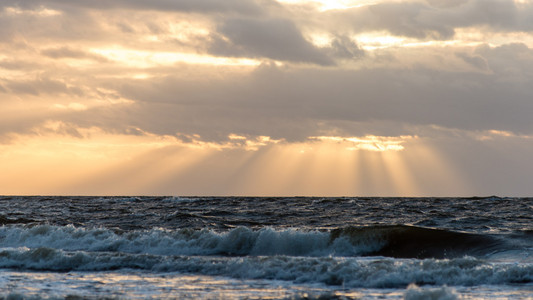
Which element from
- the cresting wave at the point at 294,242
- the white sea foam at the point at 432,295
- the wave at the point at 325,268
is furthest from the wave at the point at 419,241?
the white sea foam at the point at 432,295

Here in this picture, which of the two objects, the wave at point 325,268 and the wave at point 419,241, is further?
the wave at point 419,241

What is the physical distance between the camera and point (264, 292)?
1605 cm

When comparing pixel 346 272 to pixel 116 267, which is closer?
pixel 346 272

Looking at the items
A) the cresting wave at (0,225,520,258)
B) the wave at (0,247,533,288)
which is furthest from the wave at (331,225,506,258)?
the wave at (0,247,533,288)

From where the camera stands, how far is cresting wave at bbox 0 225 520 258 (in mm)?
25234

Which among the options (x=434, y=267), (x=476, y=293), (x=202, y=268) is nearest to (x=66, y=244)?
(x=202, y=268)

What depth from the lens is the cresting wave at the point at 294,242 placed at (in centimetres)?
2523

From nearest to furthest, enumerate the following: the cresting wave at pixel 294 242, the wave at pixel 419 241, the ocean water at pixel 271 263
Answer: the ocean water at pixel 271 263
the wave at pixel 419 241
the cresting wave at pixel 294 242

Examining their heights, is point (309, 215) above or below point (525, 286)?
above

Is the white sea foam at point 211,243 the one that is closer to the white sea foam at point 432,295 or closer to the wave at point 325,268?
the wave at point 325,268

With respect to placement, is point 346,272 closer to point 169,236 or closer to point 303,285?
point 303,285

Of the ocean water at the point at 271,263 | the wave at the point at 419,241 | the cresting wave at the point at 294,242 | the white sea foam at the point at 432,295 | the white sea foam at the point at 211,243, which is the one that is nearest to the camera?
the white sea foam at the point at 432,295

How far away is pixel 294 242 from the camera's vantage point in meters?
25.8

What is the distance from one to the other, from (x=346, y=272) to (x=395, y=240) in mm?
9305
